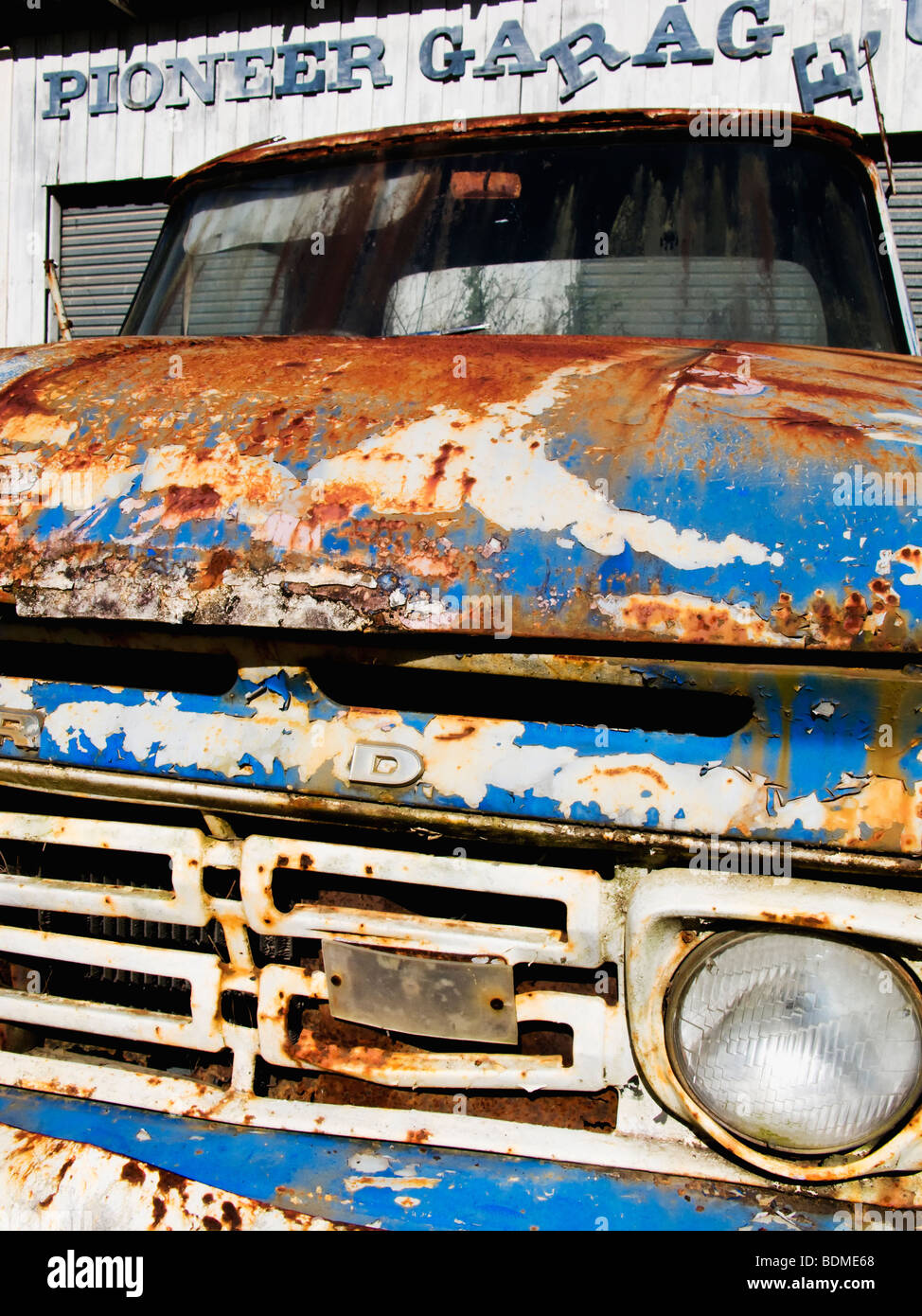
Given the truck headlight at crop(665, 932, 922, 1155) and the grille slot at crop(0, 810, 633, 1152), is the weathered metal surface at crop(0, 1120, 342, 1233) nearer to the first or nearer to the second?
the grille slot at crop(0, 810, 633, 1152)

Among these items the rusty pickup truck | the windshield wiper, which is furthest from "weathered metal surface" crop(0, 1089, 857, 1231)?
the windshield wiper

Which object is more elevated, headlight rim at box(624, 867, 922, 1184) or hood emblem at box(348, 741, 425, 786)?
hood emblem at box(348, 741, 425, 786)

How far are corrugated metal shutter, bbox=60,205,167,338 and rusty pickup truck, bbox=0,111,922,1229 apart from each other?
7322mm

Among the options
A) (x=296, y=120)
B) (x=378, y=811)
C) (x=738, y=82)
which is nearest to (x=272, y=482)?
(x=378, y=811)

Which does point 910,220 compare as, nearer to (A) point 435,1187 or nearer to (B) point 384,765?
(B) point 384,765

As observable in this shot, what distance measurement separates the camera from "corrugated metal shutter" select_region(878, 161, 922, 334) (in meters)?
6.61

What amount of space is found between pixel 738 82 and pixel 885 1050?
696cm

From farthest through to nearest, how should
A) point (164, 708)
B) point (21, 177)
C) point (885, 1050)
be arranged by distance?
point (21, 177) < point (164, 708) < point (885, 1050)

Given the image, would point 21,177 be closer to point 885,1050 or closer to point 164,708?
point 164,708

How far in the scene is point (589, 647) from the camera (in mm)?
1128

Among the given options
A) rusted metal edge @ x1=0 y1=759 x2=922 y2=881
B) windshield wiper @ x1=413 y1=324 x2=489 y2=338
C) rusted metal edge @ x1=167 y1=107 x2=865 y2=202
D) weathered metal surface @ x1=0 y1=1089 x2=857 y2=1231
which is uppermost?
rusted metal edge @ x1=167 y1=107 x2=865 y2=202

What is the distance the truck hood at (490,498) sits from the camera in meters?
1.07

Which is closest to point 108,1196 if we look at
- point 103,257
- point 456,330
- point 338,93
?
point 456,330

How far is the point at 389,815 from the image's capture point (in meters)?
1.22
